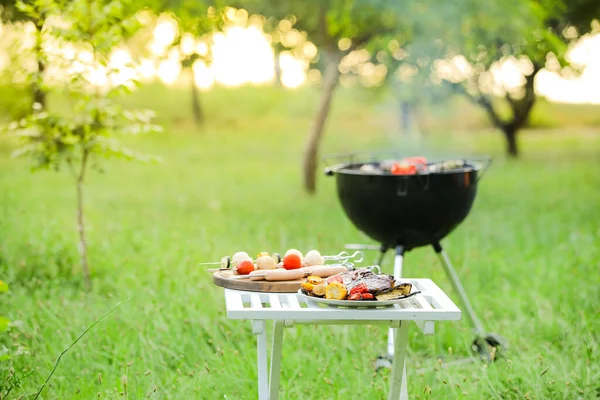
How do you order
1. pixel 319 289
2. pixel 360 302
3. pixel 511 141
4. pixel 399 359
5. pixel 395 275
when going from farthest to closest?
pixel 511 141 → pixel 395 275 → pixel 399 359 → pixel 319 289 → pixel 360 302

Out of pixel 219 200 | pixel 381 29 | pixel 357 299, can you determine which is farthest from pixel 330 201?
pixel 357 299

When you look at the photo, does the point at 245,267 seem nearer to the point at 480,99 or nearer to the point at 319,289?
the point at 319,289

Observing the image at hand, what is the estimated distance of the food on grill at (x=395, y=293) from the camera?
239 centimetres

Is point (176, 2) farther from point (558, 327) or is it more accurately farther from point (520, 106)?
point (520, 106)

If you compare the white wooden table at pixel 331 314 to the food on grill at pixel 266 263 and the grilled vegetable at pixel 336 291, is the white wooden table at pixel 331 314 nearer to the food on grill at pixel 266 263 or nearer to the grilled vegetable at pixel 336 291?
the grilled vegetable at pixel 336 291

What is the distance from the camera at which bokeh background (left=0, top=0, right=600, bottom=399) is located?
3.56m

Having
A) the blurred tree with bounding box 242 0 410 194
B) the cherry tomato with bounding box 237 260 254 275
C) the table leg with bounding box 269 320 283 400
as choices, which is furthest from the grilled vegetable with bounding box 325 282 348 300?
the blurred tree with bounding box 242 0 410 194

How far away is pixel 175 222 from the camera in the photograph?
323 inches

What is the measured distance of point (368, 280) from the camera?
2.43 meters

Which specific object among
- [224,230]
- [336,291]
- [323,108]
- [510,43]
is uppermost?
[510,43]

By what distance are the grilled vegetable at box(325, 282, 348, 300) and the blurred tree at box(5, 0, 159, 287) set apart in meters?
2.64

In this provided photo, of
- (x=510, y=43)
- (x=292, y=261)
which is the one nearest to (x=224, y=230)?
(x=510, y=43)

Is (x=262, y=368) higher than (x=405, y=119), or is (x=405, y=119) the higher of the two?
(x=405, y=119)

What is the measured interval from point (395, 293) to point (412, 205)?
1499 millimetres
